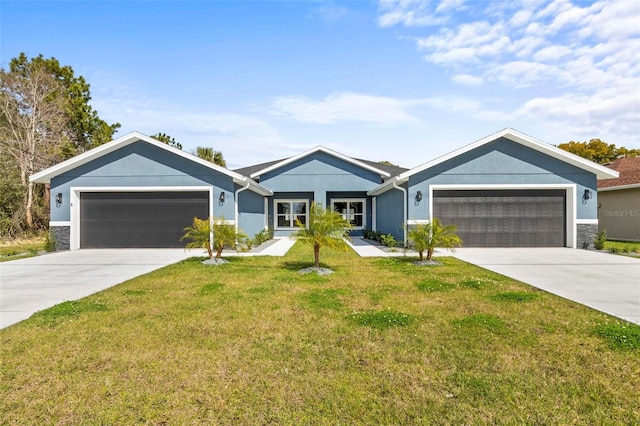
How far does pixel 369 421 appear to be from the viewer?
2748mm

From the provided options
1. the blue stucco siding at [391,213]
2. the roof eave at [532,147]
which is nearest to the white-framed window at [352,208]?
the blue stucco siding at [391,213]

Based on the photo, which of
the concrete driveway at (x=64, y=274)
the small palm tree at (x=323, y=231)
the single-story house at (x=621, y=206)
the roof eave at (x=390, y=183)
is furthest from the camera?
the single-story house at (x=621, y=206)

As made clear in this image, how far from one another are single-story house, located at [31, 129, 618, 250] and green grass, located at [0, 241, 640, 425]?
842cm

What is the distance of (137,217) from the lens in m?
15.1

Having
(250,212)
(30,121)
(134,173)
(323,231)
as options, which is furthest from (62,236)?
(323,231)

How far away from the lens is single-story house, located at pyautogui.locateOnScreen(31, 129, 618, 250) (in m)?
14.3

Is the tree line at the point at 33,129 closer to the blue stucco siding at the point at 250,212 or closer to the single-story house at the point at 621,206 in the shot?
the blue stucco siding at the point at 250,212

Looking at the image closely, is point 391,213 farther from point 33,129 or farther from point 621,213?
point 33,129

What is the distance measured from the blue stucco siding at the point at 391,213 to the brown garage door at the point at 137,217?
8.29m

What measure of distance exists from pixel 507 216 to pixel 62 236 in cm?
1871

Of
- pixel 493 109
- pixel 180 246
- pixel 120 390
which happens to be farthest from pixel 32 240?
pixel 493 109

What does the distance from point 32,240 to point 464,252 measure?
2166 centimetres

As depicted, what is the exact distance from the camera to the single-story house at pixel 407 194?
46.9 ft

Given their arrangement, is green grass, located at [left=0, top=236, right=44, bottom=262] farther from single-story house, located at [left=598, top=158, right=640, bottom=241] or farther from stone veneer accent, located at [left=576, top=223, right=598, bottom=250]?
single-story house, located at [left=598, top=158, right=640, bottom=241]
